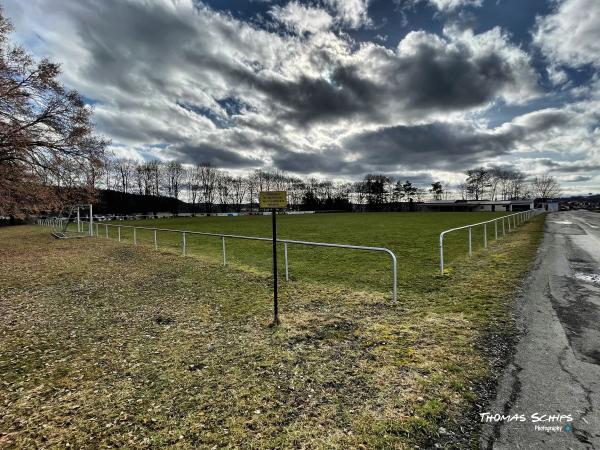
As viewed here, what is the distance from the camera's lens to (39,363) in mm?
3887

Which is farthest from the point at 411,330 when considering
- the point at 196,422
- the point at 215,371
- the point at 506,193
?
the point at 506,193

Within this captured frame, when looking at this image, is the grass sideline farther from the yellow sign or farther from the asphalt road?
the yellow sign

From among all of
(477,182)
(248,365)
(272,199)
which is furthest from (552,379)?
(477,182)

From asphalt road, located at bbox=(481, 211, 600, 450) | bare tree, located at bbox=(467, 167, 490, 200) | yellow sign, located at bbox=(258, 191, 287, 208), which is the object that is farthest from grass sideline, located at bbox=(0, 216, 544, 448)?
bare tree, located at bbox=(467, 167, 490, 200)

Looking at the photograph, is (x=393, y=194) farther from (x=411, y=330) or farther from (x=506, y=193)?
(x=411, y=330)

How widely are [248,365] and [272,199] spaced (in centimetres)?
216

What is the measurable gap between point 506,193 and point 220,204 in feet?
342

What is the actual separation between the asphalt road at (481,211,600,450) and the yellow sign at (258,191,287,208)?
320cm

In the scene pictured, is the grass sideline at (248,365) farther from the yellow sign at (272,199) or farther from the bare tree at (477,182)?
the bare tree at (477,182)

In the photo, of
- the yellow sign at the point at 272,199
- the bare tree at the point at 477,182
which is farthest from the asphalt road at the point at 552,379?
the bare tree at the point at 477,182

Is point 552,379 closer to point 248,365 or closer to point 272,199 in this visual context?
point 248,365

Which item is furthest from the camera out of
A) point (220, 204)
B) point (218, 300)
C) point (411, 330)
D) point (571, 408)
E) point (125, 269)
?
point (220, 204)

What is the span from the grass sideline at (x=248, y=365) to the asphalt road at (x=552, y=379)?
0.25 m

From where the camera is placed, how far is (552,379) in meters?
3.11
